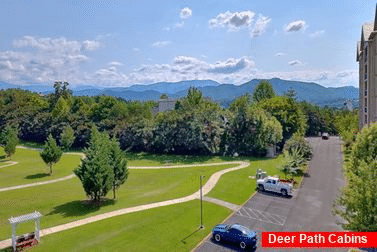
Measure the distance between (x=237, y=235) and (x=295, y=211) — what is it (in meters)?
10.5

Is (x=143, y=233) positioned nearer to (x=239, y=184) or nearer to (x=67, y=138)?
(x=239, y=184)

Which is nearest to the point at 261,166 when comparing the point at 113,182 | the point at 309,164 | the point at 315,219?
the point at 309,164

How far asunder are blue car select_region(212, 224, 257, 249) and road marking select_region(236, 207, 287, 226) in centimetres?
564

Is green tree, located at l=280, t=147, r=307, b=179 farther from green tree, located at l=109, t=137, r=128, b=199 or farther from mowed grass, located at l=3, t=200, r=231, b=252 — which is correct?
green tree, located at l=109, t=137, r=128, b=199

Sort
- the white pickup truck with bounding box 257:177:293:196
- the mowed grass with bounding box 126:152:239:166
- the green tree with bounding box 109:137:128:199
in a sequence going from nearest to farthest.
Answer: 1. the green tree with bounding box 109:137:128:199
2. the white pickup truck with bounding box 257:177:293:196
3. the mowed grass with bounding box 126:152:239:166

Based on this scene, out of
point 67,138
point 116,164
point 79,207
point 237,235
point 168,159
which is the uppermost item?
point 67,138

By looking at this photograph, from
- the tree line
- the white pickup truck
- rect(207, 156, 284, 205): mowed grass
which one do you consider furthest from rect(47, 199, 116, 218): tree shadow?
the tree line

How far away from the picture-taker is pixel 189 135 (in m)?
61.3

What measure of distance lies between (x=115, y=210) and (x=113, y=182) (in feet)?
12.1

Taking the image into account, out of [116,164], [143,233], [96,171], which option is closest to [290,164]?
[116,164]

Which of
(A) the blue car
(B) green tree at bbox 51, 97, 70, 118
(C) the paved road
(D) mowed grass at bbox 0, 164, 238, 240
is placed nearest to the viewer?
(A) the blue car

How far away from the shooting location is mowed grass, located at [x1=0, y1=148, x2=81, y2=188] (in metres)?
45.0

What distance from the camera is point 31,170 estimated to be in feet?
171

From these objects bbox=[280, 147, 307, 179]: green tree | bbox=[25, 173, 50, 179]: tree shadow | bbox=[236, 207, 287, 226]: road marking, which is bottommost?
bbox=[236, 207, 287, 226]: road marking
